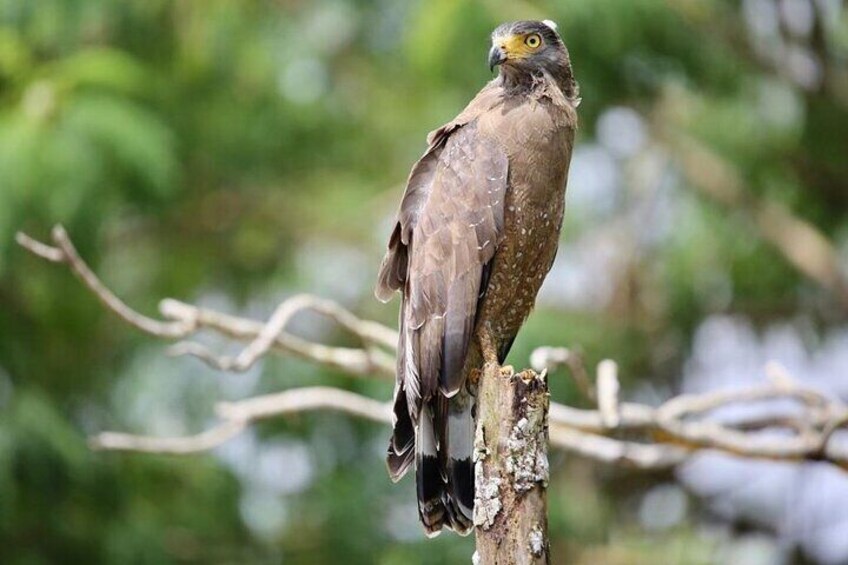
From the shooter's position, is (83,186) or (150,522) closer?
(83,186)

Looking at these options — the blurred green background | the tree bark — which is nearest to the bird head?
the tree bark

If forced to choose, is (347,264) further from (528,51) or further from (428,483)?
(428,483)

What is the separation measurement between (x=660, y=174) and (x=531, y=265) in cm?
500

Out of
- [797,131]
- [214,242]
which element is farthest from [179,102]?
[797,131]

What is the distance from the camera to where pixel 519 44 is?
561cm

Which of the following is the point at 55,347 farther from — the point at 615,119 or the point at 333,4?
the point at 615,119

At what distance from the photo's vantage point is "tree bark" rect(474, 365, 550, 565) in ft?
14.8

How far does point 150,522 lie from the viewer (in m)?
9.63

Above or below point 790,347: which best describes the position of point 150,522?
below

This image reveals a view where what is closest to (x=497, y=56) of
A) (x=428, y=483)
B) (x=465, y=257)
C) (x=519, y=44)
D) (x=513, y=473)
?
(x=519, y=44)

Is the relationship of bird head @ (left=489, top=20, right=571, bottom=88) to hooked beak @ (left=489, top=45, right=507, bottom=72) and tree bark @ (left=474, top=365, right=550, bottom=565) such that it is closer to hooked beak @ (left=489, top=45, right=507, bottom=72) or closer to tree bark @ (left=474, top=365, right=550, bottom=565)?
hooked beak @ (left=489, top=45, right=507, bottom=72)

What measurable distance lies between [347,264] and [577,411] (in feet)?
11.4

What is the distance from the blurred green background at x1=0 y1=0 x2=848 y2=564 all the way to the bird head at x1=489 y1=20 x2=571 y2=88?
2.94 meters

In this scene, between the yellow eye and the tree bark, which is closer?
the tree bark
